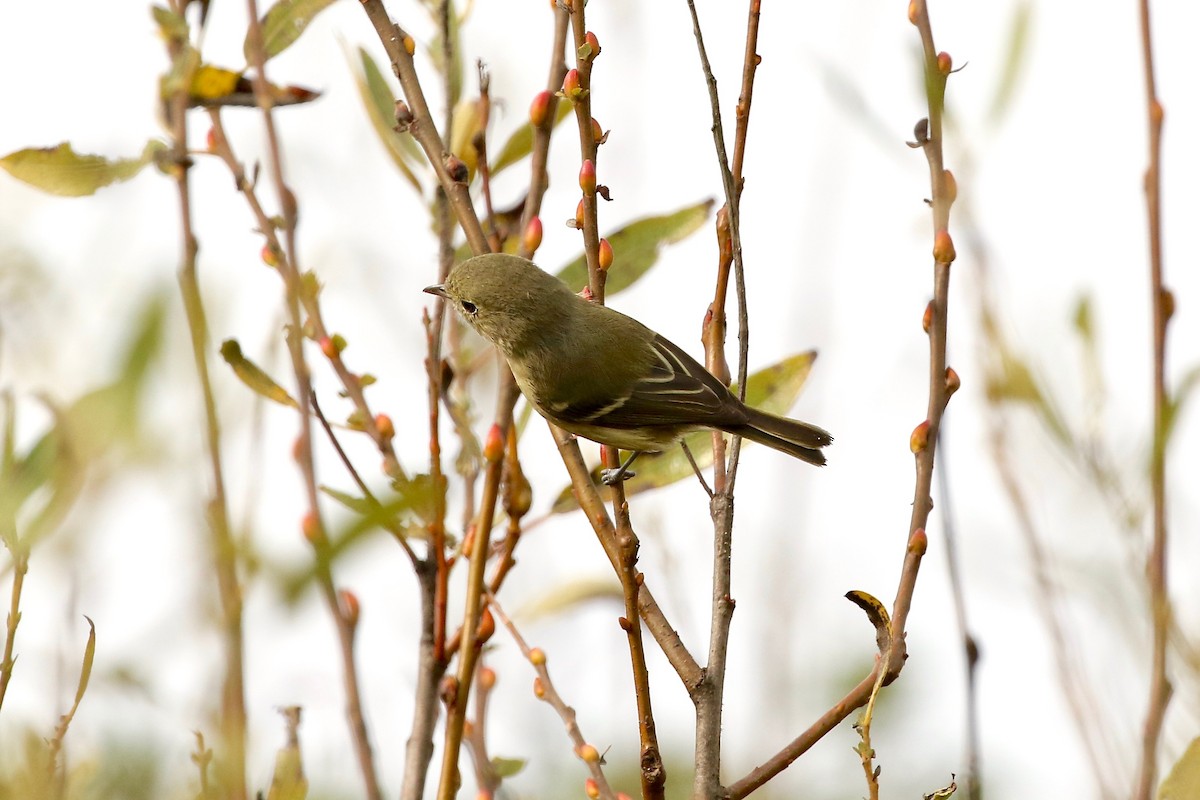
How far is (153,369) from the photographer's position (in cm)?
74

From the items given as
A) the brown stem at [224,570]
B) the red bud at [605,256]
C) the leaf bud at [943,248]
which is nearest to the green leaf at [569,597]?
the red bud at [605,256]

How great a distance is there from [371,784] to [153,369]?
656 mm

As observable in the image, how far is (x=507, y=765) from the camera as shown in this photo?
5.22 feet

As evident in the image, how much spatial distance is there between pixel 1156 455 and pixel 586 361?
1852 mm

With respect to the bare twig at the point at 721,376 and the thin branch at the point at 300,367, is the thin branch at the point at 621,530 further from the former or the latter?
the thin branch at the point at 300,367

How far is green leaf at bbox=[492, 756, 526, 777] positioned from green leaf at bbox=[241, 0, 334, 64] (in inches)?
37.2

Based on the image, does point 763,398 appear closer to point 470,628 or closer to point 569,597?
point 569,597

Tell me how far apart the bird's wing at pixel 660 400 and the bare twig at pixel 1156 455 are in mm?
1292

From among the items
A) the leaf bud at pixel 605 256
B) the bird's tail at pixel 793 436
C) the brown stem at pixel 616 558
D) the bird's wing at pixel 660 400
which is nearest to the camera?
the brown stem at pixel 616 558

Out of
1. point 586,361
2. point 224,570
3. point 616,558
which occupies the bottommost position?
point 224,570

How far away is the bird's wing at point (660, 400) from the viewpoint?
8.70 ft

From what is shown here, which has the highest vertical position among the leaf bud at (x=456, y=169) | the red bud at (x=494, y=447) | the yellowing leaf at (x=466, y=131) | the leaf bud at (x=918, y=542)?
the yellowing leaf at (x=466, y=131)

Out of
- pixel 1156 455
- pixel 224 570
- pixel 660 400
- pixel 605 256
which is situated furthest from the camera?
pixel 660 400

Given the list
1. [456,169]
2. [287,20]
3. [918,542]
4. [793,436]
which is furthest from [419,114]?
[793,436]
